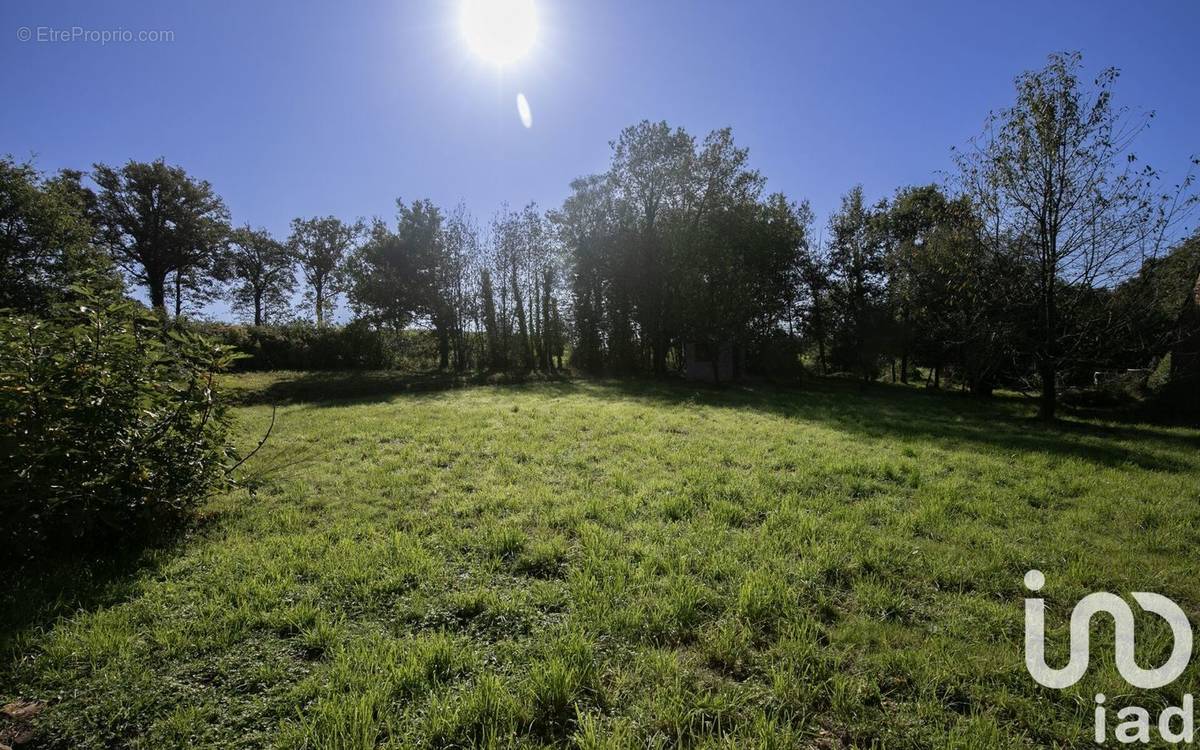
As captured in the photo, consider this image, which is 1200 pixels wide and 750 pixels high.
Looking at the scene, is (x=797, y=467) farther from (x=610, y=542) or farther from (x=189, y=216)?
(x=189, y=216)

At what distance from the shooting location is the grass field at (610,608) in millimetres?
2203

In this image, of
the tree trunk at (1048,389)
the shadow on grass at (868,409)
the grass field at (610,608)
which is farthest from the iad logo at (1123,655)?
Result: the tree trunk at (1048,389)

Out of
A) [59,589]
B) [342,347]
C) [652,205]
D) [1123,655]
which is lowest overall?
[1123,655]

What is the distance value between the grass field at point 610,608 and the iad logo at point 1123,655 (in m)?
0.06

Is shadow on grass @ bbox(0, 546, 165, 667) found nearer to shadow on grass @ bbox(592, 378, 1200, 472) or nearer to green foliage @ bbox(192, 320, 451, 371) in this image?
shadow on grass @ bbox(592, 378, 1200, 472)

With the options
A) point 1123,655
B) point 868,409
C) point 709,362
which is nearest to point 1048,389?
point 868,409

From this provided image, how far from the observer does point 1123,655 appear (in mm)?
2701

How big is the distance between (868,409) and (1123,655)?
43.2 ft

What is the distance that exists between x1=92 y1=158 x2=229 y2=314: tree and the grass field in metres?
35.4

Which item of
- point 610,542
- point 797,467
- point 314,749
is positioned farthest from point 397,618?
point 797,467

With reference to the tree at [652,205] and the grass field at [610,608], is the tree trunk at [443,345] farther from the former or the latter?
the grass field at [610,608]

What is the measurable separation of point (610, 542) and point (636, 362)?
23.2 m

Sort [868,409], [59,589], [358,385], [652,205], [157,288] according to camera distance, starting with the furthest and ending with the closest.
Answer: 1. [157,288]
2. [652,205]
3. [358,385]
4. [868,409]
5. [59,589]

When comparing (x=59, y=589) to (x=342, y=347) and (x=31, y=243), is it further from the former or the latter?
(x=342, y=347)
